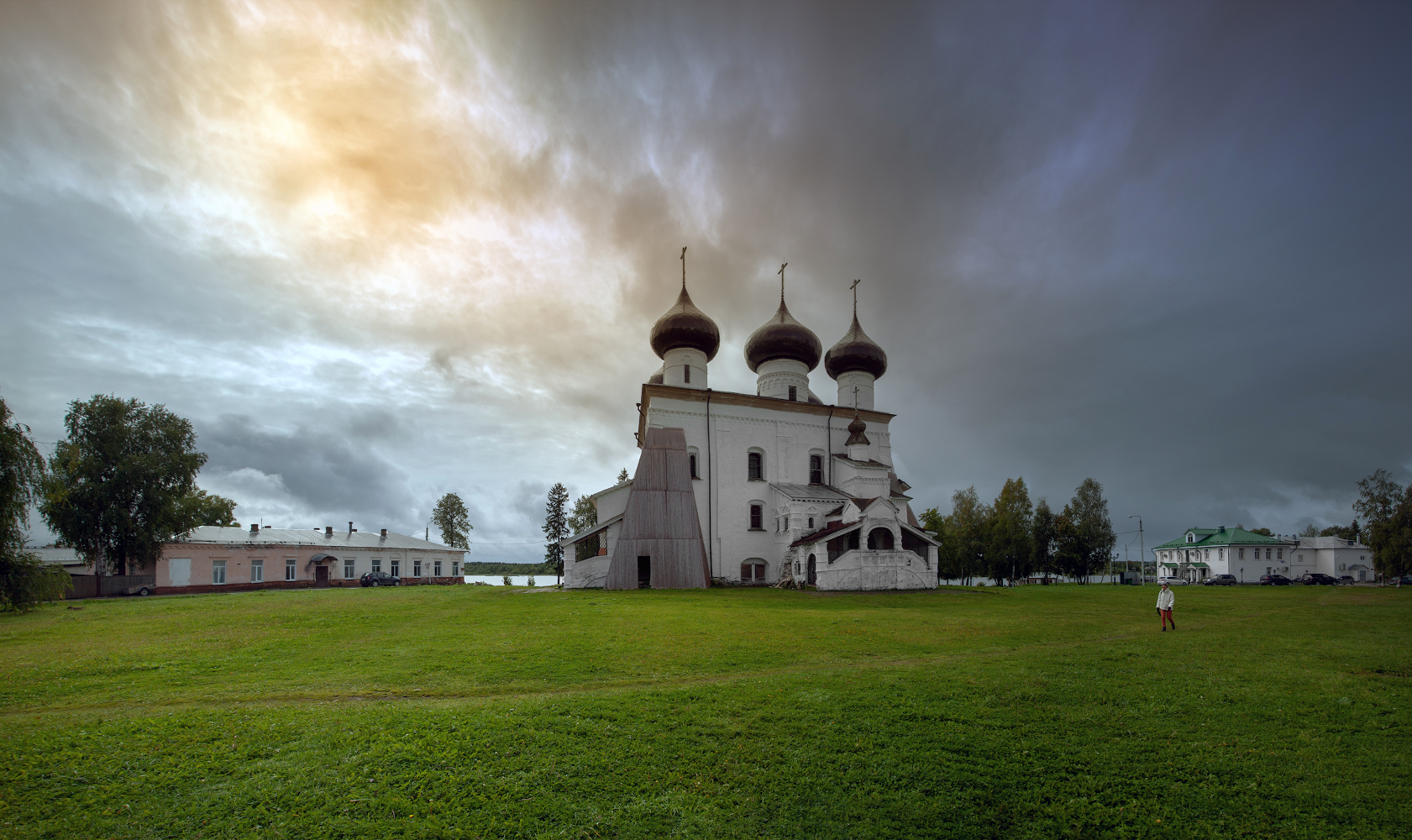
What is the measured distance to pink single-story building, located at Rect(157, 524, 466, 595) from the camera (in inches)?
1409

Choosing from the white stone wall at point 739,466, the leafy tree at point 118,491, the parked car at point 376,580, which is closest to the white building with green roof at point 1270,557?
the white stone wall at point 739,466

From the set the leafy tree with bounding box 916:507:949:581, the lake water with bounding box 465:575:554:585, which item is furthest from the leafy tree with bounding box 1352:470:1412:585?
the lake water with bounding box 465:575:554:585

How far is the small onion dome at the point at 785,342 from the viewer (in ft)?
120

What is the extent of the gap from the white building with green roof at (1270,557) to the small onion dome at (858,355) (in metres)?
42.2

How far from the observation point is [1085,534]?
48.7 metres

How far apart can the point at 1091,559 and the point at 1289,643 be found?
141 feet

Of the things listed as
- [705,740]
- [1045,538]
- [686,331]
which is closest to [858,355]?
[686,331]

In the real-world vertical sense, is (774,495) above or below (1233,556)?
above

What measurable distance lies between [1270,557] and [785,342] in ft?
178

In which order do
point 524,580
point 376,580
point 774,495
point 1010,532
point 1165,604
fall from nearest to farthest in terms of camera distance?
point 1165,604, point 774,495, point 376,580, point 1010,532, point 524,580

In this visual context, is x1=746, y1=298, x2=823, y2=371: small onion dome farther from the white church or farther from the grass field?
the grass field

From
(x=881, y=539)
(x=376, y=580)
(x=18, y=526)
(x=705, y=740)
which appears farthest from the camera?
(x=376, y=580)

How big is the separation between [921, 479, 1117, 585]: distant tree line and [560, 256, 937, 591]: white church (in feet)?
40.4

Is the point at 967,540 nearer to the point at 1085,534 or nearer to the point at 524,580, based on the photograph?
the point at 1085,534
